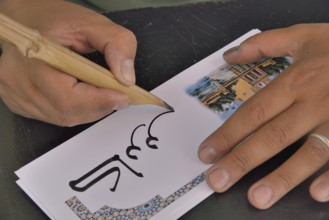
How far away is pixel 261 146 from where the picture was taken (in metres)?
0.63

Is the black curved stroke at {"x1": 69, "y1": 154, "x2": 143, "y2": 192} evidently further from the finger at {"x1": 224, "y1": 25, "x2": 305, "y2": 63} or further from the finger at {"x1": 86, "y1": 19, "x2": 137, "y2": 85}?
the finger at {"x1": 224, "y1": 25, "x2": 305, "y2": 63}

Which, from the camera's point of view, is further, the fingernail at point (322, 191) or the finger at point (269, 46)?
the finger at point (269, 46)

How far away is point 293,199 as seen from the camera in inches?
24.2

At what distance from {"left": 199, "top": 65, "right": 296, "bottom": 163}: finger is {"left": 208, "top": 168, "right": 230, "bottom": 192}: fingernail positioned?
28 millimetres

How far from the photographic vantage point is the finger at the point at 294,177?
0.60 metres

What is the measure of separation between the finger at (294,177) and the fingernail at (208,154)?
0.07 meters

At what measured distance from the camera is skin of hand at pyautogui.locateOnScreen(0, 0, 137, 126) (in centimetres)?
61

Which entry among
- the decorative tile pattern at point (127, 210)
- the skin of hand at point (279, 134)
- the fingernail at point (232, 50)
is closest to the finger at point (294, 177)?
the skin of hand at point (279, 134)

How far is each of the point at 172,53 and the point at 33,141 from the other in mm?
291

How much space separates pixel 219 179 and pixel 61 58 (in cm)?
26

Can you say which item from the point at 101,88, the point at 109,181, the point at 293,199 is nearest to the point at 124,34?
the point at 101,88

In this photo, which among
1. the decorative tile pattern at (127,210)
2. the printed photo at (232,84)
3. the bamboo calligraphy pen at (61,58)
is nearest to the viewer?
the bamboo calligraphy pen at (61,58)

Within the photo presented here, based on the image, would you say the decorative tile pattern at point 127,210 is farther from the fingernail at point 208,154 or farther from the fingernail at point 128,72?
the fingernail at point 128,72

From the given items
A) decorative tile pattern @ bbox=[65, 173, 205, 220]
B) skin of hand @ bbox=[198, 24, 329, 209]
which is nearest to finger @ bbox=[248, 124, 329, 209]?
skin of hand @ bbox=[198, 24, 329, 209]
